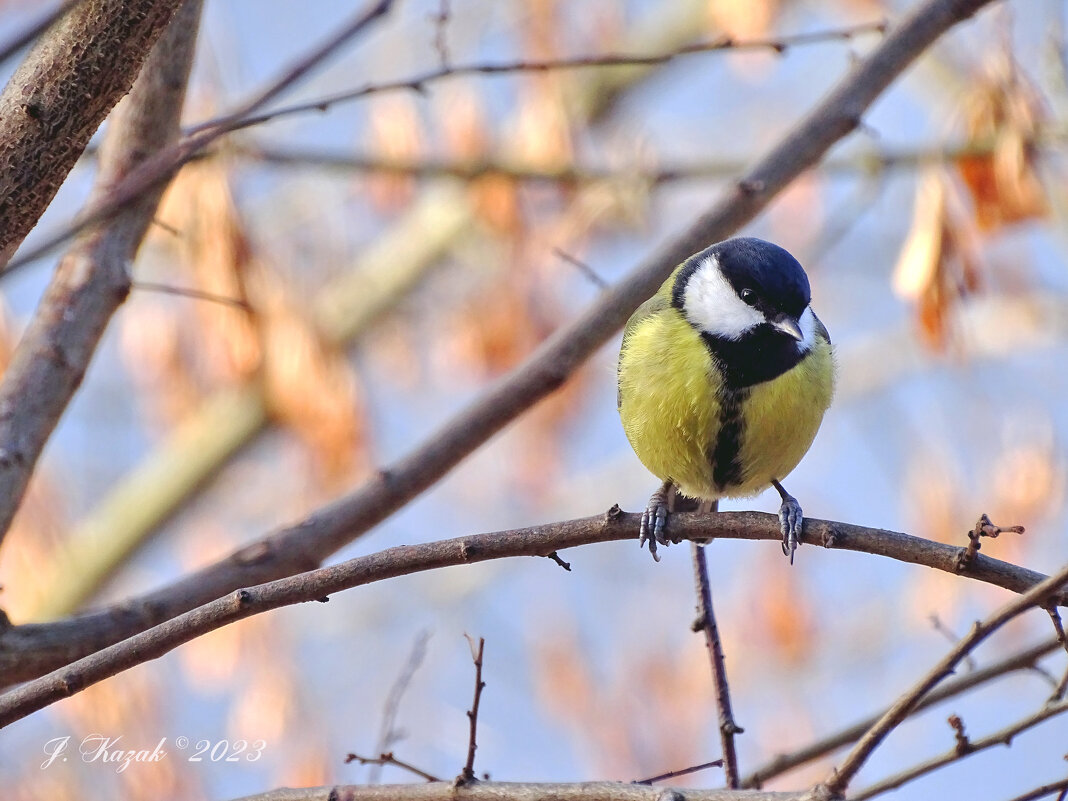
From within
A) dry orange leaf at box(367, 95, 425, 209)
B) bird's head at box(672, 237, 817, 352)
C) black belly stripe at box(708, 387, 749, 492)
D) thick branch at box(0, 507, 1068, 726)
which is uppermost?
dry orange leaf at box(367, 95, 425, 209)

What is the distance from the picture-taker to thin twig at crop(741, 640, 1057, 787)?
1927 mm

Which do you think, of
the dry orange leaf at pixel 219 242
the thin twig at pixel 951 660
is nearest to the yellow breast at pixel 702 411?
the thin twig at pixel 951 660

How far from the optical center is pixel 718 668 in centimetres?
193

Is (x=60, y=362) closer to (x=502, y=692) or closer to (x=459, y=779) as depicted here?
(x=459, y=779)

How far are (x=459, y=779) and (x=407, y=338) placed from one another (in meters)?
4.67

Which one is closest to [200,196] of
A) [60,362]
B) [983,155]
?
[60,362]

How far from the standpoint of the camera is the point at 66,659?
6.27 ft

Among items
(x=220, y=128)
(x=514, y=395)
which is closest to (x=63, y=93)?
(x=220, y=128)

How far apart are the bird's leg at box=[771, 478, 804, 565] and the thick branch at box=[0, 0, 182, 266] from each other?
1126 millimetres

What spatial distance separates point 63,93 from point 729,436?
1.31 m

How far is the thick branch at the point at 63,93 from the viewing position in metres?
1.46

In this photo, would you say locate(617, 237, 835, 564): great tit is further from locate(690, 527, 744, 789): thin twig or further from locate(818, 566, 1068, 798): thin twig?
locate(818, 566, 1068, 798): thin twig

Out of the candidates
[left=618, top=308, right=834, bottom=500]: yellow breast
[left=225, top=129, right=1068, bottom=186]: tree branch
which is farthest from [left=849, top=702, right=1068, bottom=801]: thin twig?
[left=225, top=129, right=1068, bottom=186]: tree branch

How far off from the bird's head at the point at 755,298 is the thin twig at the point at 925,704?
2.24 ft
